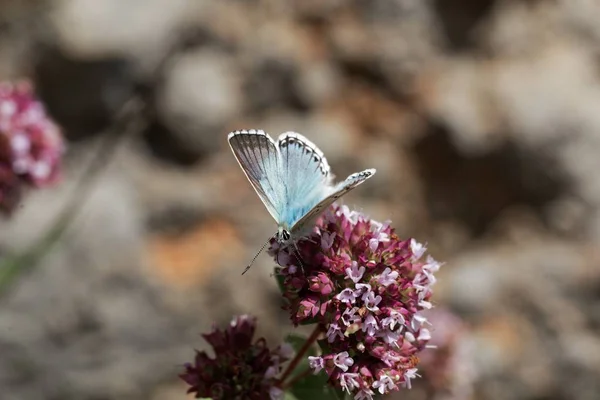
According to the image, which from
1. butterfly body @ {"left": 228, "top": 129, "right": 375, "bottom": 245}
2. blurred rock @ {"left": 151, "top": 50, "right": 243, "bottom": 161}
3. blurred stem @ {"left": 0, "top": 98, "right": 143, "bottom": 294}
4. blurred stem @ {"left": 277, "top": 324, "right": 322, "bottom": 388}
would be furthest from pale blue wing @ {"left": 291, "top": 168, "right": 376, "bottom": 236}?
blurred rock @ {"left": 151, "top": 50, "right": 243, "bottom": 161}

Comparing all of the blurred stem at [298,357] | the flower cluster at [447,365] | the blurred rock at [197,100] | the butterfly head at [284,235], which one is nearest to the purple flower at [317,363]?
the blurred stem at [298,357]

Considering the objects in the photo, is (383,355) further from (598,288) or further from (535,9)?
(535,9)

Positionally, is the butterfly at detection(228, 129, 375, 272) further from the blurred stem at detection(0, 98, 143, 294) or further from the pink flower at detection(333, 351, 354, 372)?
the blurred stem at detection(0, 98, 143, 294)

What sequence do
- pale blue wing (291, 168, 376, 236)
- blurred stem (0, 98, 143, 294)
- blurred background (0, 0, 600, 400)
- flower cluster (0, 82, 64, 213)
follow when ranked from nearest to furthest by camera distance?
1. pale blue wing (291, 168, 376, 236)
2. flower cluster (0, 82, 64, 213)
3. blurred stem (0, 98, 143, 294)
4. blurred background (0, 0, 600, 400)

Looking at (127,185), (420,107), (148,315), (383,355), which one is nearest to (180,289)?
(148,315)

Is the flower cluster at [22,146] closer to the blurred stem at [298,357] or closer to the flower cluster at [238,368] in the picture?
the flower cluster at [238,368]

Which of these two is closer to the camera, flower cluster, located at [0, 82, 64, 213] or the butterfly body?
the butterfly body
